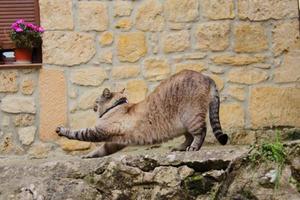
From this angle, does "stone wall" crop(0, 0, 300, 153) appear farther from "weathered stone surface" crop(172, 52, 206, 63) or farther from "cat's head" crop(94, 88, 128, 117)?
"cat's head" crop(94, 88, 128, 117)

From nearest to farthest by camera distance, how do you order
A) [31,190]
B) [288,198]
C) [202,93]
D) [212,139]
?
[288,198], [31,190], [202,93], [212,139]

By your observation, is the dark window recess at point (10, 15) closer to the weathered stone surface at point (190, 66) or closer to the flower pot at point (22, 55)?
the flower pot at point (22, 55)

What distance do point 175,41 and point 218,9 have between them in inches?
21.2

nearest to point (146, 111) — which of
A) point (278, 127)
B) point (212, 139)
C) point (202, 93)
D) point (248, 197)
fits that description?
point (202, 93)

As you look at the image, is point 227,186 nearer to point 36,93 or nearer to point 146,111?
point 146,111

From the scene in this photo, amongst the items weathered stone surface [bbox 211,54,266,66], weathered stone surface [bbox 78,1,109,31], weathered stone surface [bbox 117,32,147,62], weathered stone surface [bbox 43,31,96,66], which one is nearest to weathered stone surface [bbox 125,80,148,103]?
weathered stone surface [bbox 117,32,147,62]

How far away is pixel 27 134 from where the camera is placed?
6.00 meters

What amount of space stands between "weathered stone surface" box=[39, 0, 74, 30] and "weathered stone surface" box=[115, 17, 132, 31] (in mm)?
454

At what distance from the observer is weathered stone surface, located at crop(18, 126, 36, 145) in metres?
5.98

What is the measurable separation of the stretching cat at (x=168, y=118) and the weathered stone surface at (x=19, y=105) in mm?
1596

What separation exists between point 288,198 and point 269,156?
29 cm

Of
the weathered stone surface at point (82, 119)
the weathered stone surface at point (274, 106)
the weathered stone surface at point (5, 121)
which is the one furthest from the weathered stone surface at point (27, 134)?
the weathered stone surface at point (274, 106)

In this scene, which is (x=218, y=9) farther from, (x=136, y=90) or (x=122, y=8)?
(x=136, y=90)

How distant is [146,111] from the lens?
4402 millimetres
